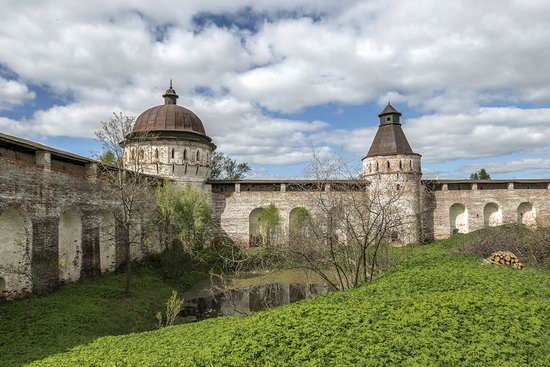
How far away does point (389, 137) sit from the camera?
2577 cm

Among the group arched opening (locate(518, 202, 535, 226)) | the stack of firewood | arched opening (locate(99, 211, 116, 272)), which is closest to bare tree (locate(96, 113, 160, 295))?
arched opening (locate(99, 211, 116, 272))

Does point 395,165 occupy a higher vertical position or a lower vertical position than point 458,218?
higher

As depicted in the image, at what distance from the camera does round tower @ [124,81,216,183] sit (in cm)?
2319

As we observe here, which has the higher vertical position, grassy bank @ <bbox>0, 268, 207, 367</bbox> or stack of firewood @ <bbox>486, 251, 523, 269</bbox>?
stack of firewood @ <bbox>486, 251, 523, 269</bbox>

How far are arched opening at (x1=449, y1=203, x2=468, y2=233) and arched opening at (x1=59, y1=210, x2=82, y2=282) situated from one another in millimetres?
23894

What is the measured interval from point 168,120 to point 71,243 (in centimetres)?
1081

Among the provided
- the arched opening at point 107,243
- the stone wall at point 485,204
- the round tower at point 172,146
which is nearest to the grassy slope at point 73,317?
the arched opening at point 107,243

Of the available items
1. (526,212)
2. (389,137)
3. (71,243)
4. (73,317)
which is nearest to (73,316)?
(73,317)

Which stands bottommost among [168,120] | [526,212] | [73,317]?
[73,317]

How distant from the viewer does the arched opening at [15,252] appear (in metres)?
11.3

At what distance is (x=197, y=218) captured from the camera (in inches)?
806

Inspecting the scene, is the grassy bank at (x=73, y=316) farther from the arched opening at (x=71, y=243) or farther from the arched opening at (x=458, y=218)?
the arched opening at (x=458, y=218)

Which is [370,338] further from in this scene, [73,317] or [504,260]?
[504,260]

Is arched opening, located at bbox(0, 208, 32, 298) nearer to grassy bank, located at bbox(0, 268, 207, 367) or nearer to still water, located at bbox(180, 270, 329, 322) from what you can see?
grassy bank, located at bbox(0, 268, 207, 367)
